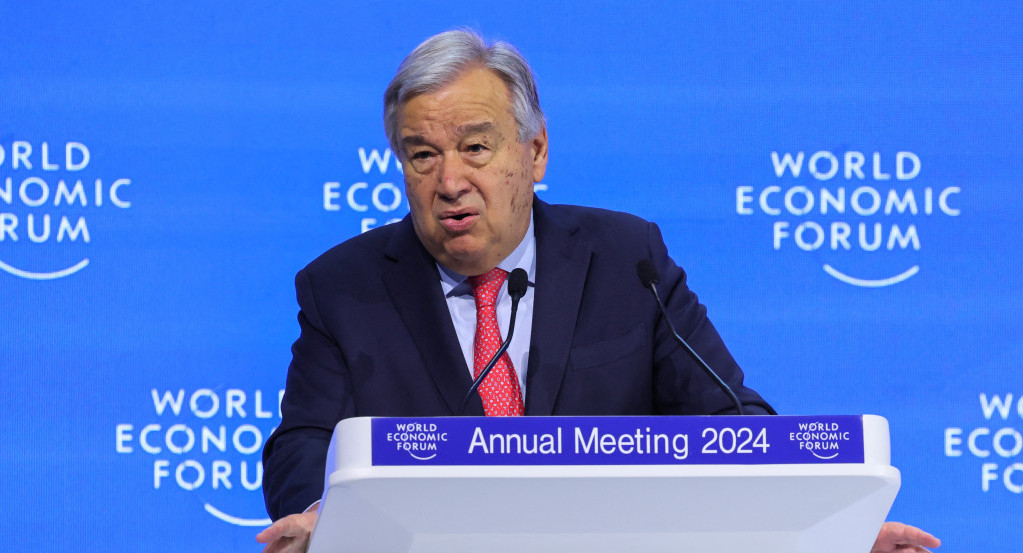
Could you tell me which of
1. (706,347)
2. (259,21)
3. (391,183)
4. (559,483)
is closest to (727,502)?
(559,483)

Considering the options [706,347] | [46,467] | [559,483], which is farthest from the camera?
[46,467]

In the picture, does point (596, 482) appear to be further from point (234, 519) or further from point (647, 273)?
point (234, 519)

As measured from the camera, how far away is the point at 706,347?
2092mm

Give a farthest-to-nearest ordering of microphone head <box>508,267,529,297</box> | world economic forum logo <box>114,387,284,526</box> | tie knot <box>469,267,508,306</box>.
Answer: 1. world economic forum logo <box>114,387,284,526</box>
2. tie knot <box>469,267,508,306</box>
3. microphone head <box>508,267,529,297</box>

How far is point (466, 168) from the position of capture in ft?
6.65

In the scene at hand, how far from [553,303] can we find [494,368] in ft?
0.55

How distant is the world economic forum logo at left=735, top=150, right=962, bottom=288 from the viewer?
2.84 metres

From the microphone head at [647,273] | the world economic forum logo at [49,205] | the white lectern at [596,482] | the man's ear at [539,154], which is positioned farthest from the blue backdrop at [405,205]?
the white lectern at [596,482]

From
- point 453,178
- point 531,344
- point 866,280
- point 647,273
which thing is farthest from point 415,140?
point 866,280

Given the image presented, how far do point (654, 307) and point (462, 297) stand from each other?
1.22ft

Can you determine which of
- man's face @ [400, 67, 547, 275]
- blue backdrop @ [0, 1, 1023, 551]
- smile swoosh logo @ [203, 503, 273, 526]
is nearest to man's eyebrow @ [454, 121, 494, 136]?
man's face @ [400, 67, 547, 275]

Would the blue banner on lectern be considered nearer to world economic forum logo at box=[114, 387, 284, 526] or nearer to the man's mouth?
the man's mouth

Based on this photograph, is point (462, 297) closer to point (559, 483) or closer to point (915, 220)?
point (559, 483)

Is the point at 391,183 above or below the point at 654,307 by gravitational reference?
above
